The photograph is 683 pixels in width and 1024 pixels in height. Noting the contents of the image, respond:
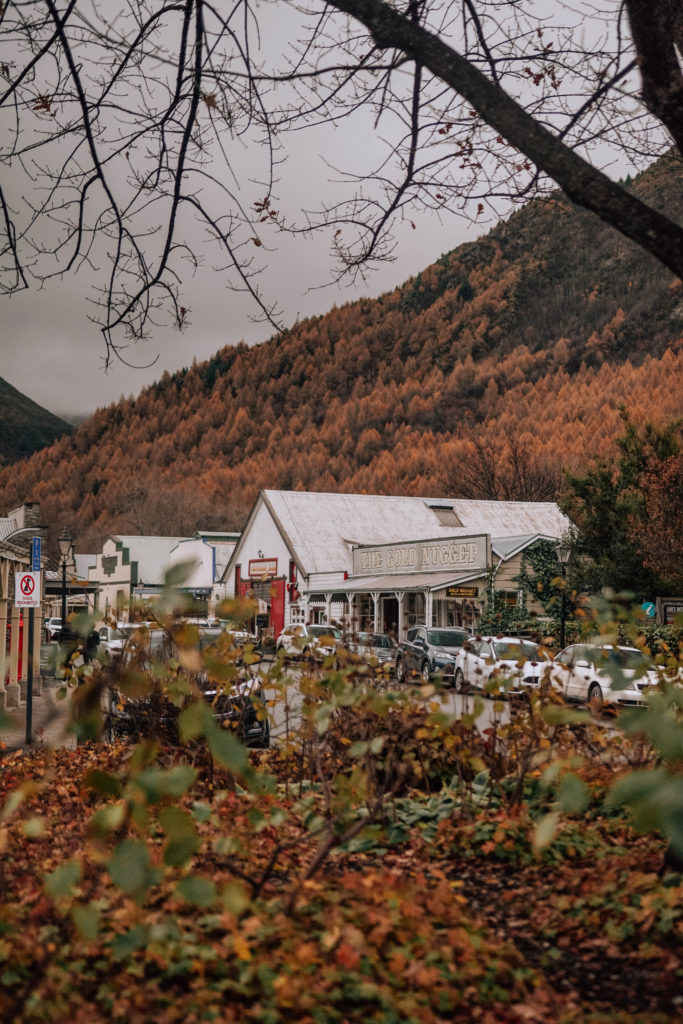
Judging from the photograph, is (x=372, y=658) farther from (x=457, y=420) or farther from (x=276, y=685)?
(x=457, y=420)

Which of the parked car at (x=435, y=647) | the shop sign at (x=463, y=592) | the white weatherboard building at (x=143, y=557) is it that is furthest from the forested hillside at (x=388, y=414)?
the parked car at (x=435, y=647)

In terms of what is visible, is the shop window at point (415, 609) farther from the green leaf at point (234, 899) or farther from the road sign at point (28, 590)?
the green leaf at point (234, 899)

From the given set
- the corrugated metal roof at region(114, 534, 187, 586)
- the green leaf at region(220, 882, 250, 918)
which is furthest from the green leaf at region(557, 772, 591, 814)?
the corrugated metal roof at region(114, 534, 187, 586)

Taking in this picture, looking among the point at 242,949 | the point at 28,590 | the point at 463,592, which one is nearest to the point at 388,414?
the point at 463,592

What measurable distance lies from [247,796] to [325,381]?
172297 millimetres

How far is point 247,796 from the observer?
21.6ft

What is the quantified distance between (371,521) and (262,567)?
7.09 metres

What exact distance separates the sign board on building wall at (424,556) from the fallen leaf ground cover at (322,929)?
3523 centimetres

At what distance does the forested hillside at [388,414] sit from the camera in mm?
101750

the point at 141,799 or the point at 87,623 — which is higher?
the point at 87,623

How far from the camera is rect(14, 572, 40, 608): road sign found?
15945mm

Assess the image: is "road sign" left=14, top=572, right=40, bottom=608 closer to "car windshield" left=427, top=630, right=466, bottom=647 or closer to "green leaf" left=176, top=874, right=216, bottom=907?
"green leaf" left=176, top=874, right=216, bottom=907

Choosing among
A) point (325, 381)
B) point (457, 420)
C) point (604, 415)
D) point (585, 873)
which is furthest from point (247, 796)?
point (325, 381)

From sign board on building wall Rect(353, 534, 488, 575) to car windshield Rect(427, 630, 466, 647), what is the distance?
954cm
